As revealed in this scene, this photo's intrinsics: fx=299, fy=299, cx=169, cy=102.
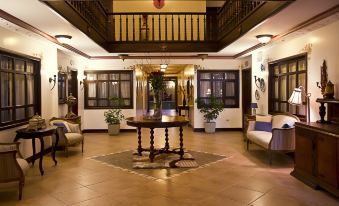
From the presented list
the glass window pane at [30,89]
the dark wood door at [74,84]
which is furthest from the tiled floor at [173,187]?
the dark wood door at [74,84]

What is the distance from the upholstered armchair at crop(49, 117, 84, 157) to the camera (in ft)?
20.6

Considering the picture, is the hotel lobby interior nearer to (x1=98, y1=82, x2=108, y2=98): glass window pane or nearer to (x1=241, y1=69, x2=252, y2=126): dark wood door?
(x1=241, y1=69, x2=252, y2=126): dark wood door

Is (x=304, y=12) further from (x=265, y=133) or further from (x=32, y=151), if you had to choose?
(x=32, y=151)

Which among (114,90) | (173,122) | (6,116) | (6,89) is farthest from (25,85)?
(114,90)

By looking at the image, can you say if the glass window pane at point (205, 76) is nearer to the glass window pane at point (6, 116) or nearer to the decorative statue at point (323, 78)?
the decorative statue at point (323, 78)

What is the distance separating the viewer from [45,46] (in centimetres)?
663

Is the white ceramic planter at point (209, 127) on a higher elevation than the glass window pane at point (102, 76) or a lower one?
lower

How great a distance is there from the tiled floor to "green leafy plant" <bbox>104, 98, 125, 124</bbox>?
338 centimetres

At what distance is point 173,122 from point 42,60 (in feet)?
10.6

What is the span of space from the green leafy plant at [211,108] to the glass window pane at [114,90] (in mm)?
2943

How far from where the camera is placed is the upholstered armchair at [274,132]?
557cm

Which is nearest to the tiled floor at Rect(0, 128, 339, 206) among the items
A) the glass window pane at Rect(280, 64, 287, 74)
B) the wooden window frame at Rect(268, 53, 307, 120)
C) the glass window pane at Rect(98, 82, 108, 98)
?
the wooden window frame at Rect(268, 53, 307, 120)

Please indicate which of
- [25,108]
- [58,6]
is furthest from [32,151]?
[58,6]

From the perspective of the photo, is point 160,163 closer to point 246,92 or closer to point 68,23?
→ point 68,23
